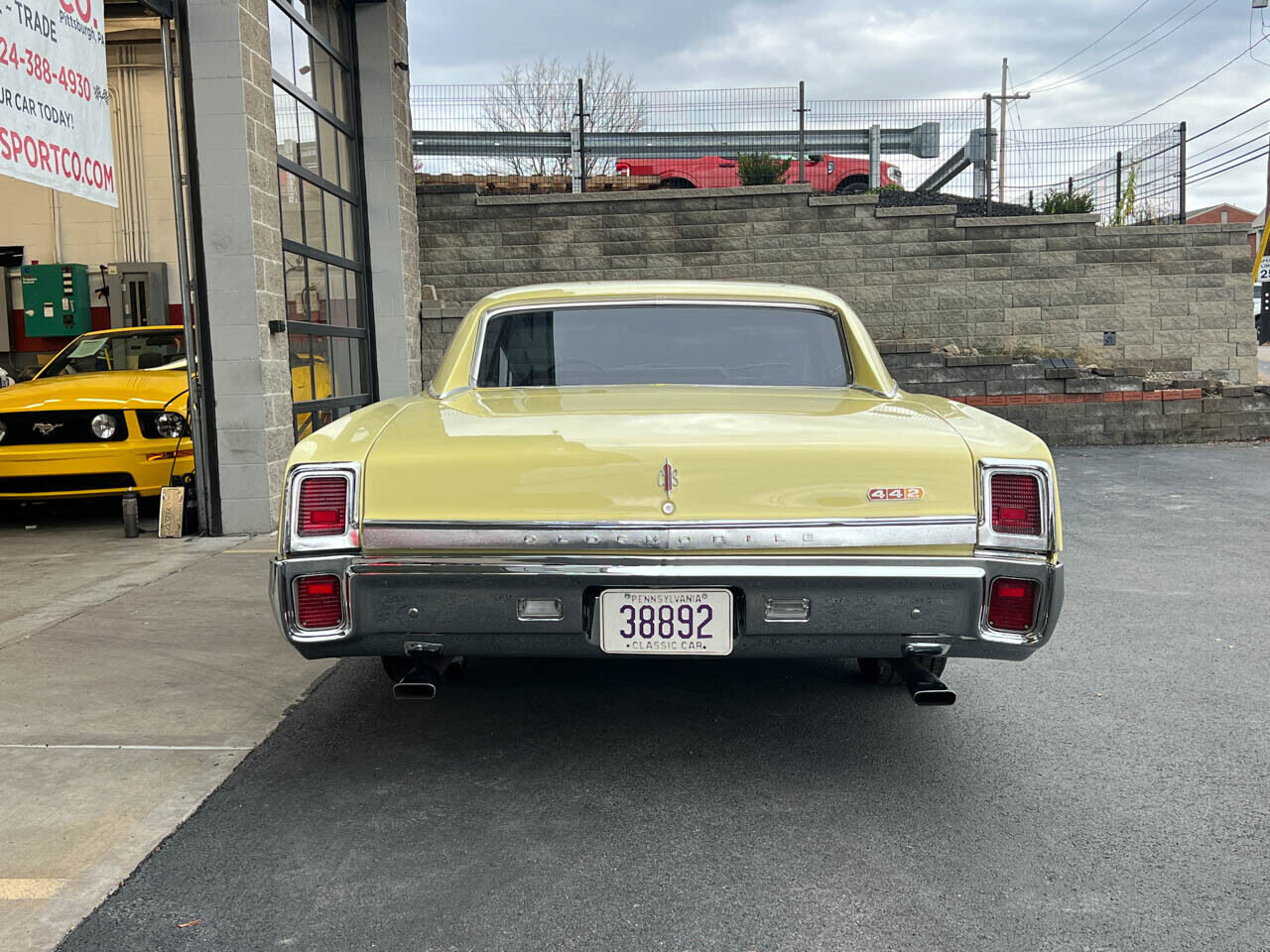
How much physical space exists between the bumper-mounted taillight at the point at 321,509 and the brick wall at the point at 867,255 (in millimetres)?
10968

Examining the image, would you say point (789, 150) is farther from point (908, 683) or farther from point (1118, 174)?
point (908, 683)

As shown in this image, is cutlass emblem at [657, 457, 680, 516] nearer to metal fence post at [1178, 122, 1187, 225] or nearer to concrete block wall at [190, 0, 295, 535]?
concrete block wall at [190, 0, 295, 535]

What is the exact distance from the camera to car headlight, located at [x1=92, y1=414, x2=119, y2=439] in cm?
818

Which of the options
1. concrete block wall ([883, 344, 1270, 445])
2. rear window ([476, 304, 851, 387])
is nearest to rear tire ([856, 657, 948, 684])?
rear window ([476, 304, 851, 387])

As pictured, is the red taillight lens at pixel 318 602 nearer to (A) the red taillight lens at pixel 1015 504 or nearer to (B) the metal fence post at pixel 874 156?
(A) the red taillight lens at pixel 1015 504

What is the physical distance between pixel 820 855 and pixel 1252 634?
314 centimetres

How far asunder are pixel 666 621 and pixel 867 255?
11655 mm

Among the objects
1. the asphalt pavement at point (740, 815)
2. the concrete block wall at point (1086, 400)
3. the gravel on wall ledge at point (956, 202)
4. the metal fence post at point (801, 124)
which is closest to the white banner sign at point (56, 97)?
the asphalt pavement at point (740, 815)

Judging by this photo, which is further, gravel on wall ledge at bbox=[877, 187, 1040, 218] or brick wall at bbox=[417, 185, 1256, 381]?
gravel on wall ledge at bbox=[877, 187, 1040, 218]

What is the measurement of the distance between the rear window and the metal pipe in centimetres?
404

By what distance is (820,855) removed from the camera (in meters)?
2.81

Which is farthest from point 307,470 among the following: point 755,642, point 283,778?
point 755,642

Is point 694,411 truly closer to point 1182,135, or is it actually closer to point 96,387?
point 96,387

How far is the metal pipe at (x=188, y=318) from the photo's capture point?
7.32m
